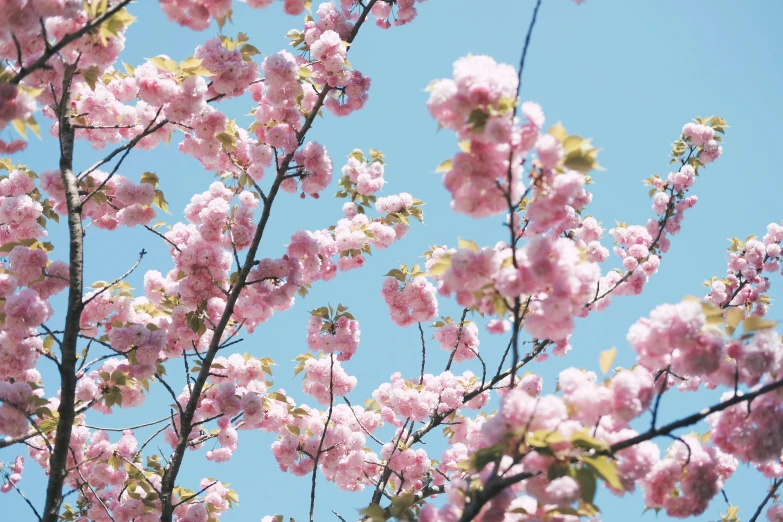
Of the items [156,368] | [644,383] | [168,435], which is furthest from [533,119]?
[168,435]

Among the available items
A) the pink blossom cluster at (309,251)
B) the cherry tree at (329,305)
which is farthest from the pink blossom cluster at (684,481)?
the pink blossom cluster at (309,251)

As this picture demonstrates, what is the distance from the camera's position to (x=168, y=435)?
538 centimetres

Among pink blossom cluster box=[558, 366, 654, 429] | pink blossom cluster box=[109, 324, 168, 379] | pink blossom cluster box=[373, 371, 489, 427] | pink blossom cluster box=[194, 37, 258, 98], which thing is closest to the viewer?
pink blossom cluster box=[558, 366, 654, 429]

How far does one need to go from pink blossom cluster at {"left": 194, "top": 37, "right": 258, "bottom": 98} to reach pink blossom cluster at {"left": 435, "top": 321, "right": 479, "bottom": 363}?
114 inches

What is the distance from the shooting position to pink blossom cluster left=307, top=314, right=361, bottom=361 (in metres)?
4.64

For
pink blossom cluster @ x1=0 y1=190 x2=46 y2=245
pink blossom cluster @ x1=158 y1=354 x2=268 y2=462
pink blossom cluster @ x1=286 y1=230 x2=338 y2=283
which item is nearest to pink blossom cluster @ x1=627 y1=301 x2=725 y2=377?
pink blossom cluster @ x1=286 y1=230 x2=338 y2=283

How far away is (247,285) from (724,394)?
2.92 meters

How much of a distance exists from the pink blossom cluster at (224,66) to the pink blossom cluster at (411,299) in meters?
2.13

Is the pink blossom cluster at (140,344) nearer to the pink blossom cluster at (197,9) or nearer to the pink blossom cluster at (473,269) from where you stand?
the pink blossom cluster at (197,9)

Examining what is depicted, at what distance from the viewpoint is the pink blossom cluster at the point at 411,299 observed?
508 cm

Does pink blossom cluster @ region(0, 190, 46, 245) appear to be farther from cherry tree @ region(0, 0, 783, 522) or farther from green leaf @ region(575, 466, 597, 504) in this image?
green leaf @ region(575, 466, 597, 504)

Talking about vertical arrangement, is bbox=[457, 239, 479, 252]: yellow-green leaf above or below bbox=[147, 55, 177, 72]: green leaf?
below

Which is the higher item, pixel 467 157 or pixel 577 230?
pixel 577 230

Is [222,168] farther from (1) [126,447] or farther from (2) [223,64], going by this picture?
(1) [126,447]
